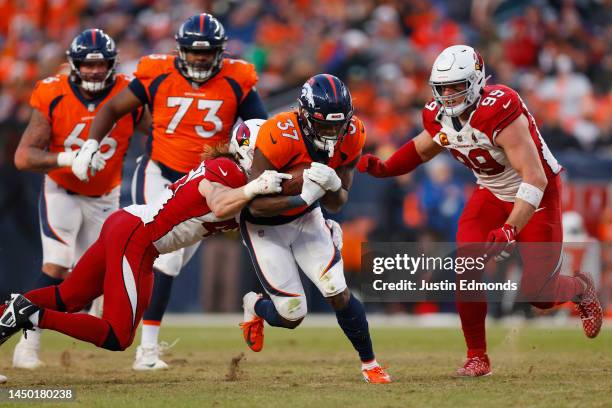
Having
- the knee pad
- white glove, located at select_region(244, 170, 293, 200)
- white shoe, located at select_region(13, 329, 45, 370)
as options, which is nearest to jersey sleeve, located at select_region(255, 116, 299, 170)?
white glove, located at select_region(244, 170, 293, 200)

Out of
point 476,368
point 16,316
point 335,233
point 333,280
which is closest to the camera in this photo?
point 16,316


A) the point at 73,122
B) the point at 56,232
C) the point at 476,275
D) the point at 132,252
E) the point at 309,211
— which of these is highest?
the point at 73,122

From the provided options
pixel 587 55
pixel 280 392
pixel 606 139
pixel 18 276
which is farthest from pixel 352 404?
pixel 587 55

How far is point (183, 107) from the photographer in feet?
24.6

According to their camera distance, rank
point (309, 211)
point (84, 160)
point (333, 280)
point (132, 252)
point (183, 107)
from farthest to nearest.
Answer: point (183, 107)
point (84, 160)
point (309, 211)
point (333, 280)
point (132, 252)

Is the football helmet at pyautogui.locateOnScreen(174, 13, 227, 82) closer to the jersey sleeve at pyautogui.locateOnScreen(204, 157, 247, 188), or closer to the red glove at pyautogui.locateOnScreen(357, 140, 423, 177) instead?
the red glove at pyautogui.locateOnScreen(357, 140, 423, 177)

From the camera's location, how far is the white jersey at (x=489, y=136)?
6.35 m

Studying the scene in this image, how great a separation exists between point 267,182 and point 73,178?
2496 millimetres

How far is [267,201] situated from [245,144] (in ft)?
1.71

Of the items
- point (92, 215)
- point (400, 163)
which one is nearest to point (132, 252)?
point (400, 163)

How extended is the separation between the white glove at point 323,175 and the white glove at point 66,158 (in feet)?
6.84

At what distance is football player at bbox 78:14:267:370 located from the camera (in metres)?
7.38

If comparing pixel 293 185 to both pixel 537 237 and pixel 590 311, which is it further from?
pixel 590 311

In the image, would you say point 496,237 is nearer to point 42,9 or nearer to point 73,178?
point 73,178
